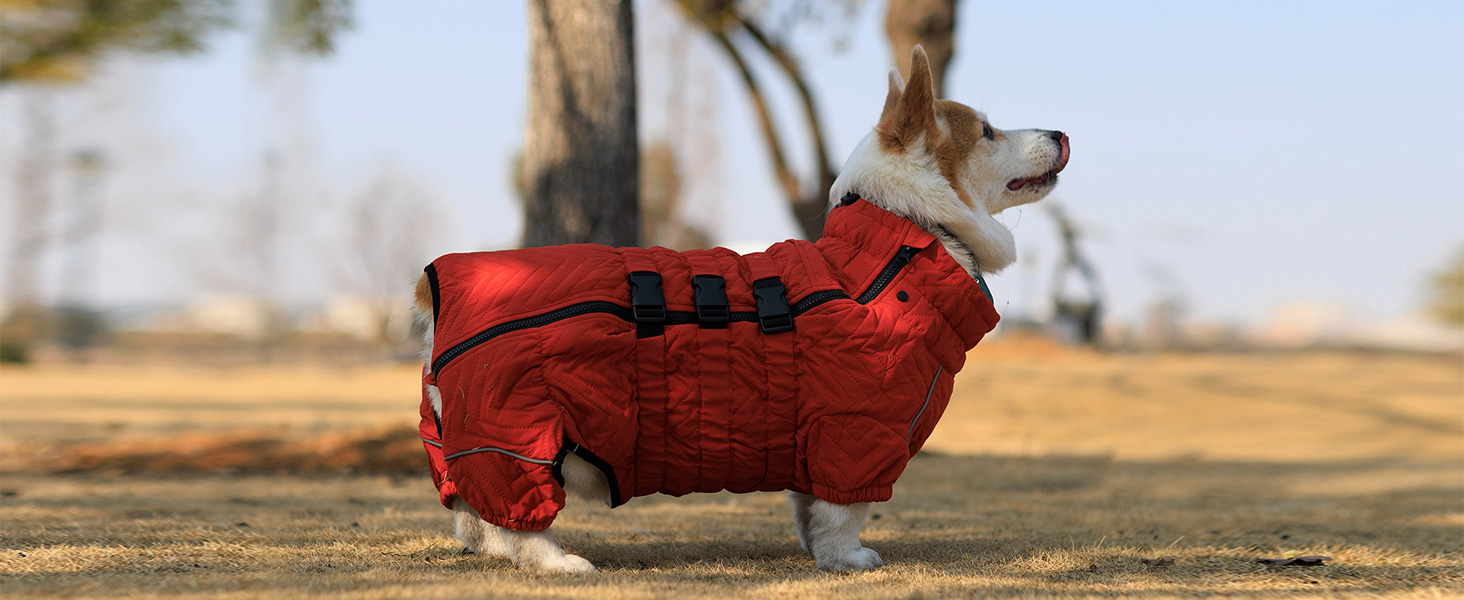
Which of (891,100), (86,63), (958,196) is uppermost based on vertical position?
(86,63)

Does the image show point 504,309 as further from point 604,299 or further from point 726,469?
point 726,469

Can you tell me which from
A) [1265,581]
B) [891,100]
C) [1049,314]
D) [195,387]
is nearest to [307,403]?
[195,387]

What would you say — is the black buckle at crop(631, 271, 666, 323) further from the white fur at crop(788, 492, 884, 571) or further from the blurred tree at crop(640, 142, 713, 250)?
the blurred tree at crop(640, 142, 713, 250)

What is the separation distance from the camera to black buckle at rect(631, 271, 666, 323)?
3.07m

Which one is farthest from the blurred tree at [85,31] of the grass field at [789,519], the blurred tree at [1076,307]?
the blurred tree at [1076,307]

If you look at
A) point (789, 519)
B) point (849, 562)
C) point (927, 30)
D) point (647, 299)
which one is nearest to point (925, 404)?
point (849, 562)

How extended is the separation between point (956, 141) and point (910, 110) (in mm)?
261

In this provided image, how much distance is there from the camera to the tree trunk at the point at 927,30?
8.02 meters

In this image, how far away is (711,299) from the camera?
123 inches

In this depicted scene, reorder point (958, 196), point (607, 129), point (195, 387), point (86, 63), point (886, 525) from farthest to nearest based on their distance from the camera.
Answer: point (195, 387) < point (86, 63) < point (607, 129) < point (886, 525) < point (958, 196)

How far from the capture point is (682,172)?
29938 mm

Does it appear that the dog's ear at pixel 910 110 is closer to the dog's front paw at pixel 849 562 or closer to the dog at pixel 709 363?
the dog at pixel 709 363

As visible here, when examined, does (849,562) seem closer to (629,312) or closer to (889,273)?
(889,273)

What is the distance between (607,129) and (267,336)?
87.4 feet
